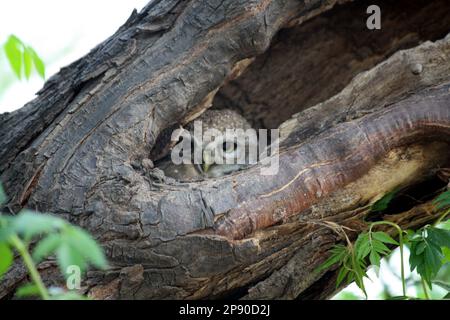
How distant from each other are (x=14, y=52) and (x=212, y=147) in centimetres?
113

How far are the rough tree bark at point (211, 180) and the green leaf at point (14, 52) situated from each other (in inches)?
24.6

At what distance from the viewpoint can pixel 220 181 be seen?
70.9 inches

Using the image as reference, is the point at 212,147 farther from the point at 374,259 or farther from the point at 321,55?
the point at 374,259

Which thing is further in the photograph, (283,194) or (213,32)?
(213,32)

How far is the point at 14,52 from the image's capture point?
1159 mm

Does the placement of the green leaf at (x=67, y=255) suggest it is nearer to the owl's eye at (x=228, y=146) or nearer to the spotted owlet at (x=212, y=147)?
the spotted owlet at (x=212, y=147)

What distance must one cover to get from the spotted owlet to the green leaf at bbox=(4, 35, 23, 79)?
100cm

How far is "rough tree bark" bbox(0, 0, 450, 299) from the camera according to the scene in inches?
67.3

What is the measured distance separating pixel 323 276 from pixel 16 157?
3.39 ft

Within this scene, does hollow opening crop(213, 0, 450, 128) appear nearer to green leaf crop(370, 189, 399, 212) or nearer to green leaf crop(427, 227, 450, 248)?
green leaf crop(370, 189, 399, 212)

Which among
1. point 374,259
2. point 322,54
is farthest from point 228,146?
point 374,259

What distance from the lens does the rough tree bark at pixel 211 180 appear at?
5.61 feet
